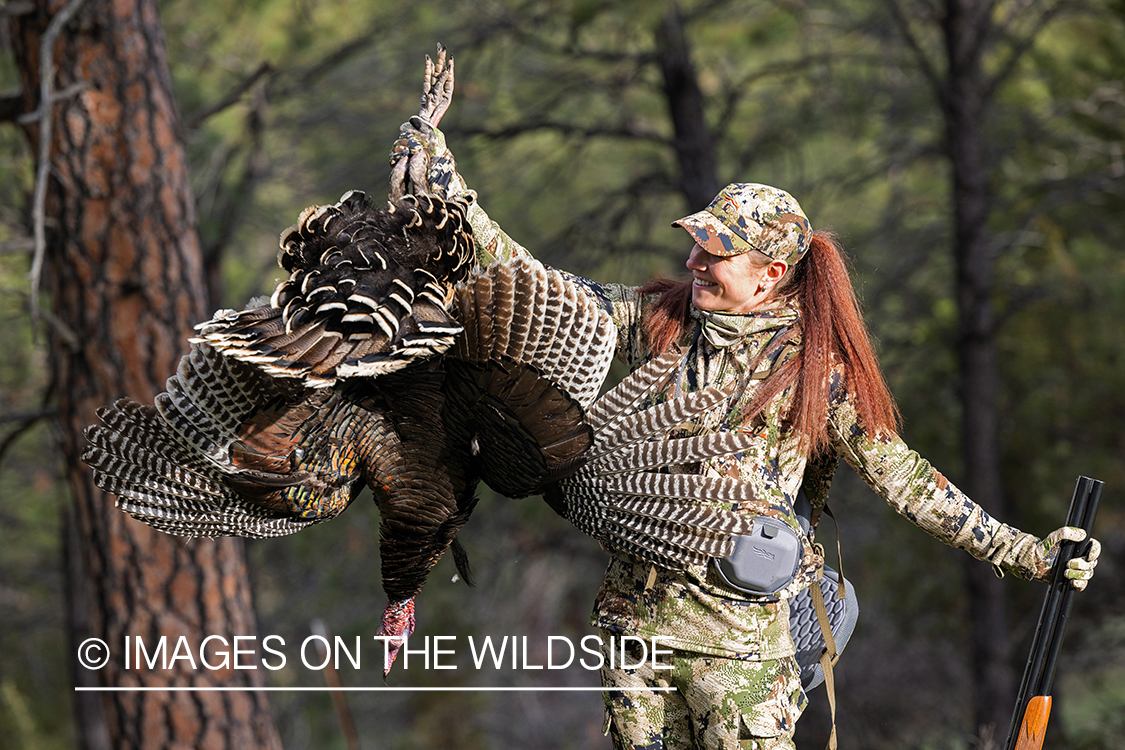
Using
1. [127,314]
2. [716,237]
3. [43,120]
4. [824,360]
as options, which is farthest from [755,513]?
[43,120]

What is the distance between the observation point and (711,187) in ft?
22.1

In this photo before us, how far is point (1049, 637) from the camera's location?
249cm

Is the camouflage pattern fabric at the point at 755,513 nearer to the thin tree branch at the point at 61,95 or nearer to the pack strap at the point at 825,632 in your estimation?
the pack strap at the point at 825,632

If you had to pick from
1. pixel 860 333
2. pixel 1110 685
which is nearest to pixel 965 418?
pixel 860 333

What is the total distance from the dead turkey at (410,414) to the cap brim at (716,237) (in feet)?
0.95

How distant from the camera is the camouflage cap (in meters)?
2.22

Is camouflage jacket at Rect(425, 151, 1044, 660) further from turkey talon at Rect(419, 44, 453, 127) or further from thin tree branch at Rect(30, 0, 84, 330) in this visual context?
thin tree branch at Rect(30, 0, 84, 330)

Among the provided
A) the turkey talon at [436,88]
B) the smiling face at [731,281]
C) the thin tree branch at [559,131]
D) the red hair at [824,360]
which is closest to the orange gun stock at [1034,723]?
the red hair at [824,360]

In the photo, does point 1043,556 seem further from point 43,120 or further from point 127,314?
point 43,120

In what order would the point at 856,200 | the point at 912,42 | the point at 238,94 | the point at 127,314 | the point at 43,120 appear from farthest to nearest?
the point at 856,200 < the point at 912,42 < the point at 238,94 < the point at 127,314 < the point at 43,120

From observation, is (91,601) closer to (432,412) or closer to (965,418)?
(432,412)

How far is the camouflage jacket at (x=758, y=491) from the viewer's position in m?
2.31

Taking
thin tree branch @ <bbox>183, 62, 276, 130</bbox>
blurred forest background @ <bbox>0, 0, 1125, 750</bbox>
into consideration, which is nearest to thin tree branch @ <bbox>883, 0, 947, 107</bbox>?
blurred forest background @ <bbox>0, 0, 1125, 750</bbox>

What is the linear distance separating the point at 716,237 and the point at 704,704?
45.3 inches
